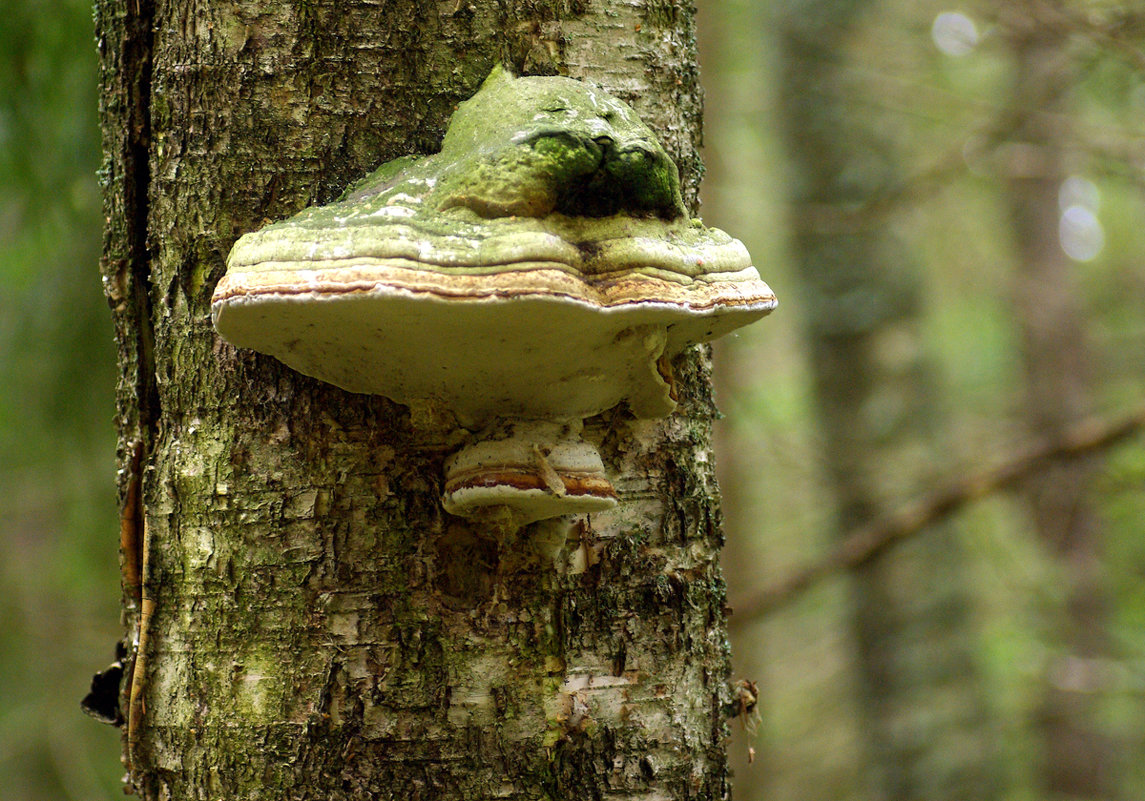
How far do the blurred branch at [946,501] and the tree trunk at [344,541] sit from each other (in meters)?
3.03

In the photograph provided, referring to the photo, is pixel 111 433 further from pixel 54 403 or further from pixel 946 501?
pixel 946 501

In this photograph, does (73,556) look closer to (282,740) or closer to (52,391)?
(52,391)

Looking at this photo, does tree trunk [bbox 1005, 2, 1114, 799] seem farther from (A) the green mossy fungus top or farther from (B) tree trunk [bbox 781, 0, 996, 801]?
(A) the green mossy fungus top

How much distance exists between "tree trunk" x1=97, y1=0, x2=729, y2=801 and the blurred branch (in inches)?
119

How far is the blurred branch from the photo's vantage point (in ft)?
14.3

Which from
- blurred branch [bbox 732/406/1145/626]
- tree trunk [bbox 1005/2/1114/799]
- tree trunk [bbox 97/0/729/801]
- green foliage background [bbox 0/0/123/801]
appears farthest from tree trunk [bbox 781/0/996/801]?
tree trunk [bbox 97/0/729/801]

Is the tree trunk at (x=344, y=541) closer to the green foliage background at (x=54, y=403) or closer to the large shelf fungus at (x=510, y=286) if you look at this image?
the large shelf fungus at (x=510, y=286)

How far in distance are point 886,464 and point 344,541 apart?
206 inches

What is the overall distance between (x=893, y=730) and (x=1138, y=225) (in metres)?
9.00

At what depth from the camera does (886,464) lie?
6246mm

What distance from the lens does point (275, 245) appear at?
1341 mm

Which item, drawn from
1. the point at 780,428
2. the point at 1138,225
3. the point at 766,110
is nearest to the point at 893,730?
the point at 780,428

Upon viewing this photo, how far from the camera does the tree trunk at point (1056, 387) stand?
5.07 meters

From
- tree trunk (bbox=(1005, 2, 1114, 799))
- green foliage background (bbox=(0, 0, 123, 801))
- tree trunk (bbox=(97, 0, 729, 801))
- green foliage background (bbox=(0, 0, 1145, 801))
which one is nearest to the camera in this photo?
tree trunk (bbox=(97, 0, 729, 801))
